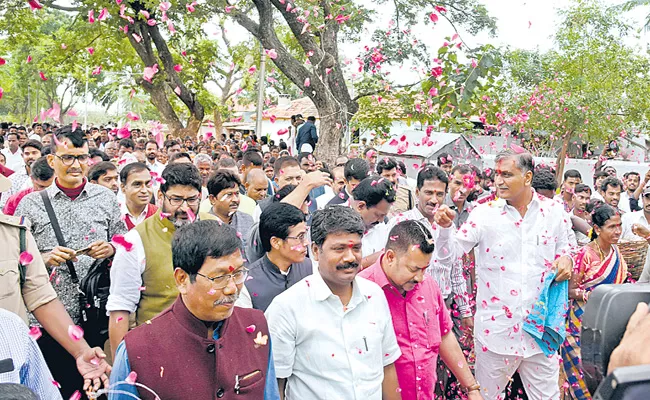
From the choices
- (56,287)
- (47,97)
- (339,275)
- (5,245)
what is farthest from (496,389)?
(47,97)

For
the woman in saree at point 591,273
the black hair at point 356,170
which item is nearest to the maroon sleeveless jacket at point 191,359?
the woman in saree at point 591,273

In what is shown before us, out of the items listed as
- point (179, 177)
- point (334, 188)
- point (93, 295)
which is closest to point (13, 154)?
point (334, 188)

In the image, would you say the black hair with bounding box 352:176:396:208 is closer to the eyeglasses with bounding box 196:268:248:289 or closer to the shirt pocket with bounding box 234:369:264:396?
the eyeglasses with bounding box 196:268:248:289

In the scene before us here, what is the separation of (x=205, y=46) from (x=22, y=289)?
13964mm

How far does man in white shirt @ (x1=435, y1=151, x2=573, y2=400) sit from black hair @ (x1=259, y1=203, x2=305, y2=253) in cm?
119

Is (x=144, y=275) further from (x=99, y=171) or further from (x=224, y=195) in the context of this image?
(x=99, y=171)

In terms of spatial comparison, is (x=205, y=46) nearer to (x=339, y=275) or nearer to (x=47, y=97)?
(x=339, y=275)

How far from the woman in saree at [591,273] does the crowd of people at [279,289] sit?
2 centimetres

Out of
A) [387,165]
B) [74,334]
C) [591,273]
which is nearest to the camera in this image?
[74,334]

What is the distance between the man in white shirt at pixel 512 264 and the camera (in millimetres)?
4234

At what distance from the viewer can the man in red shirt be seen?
319 cm

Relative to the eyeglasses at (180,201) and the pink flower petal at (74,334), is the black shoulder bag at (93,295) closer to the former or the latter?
the eyeglasses at (180,201)

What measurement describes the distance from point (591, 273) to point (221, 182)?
115 inches

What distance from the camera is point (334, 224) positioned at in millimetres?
2994
